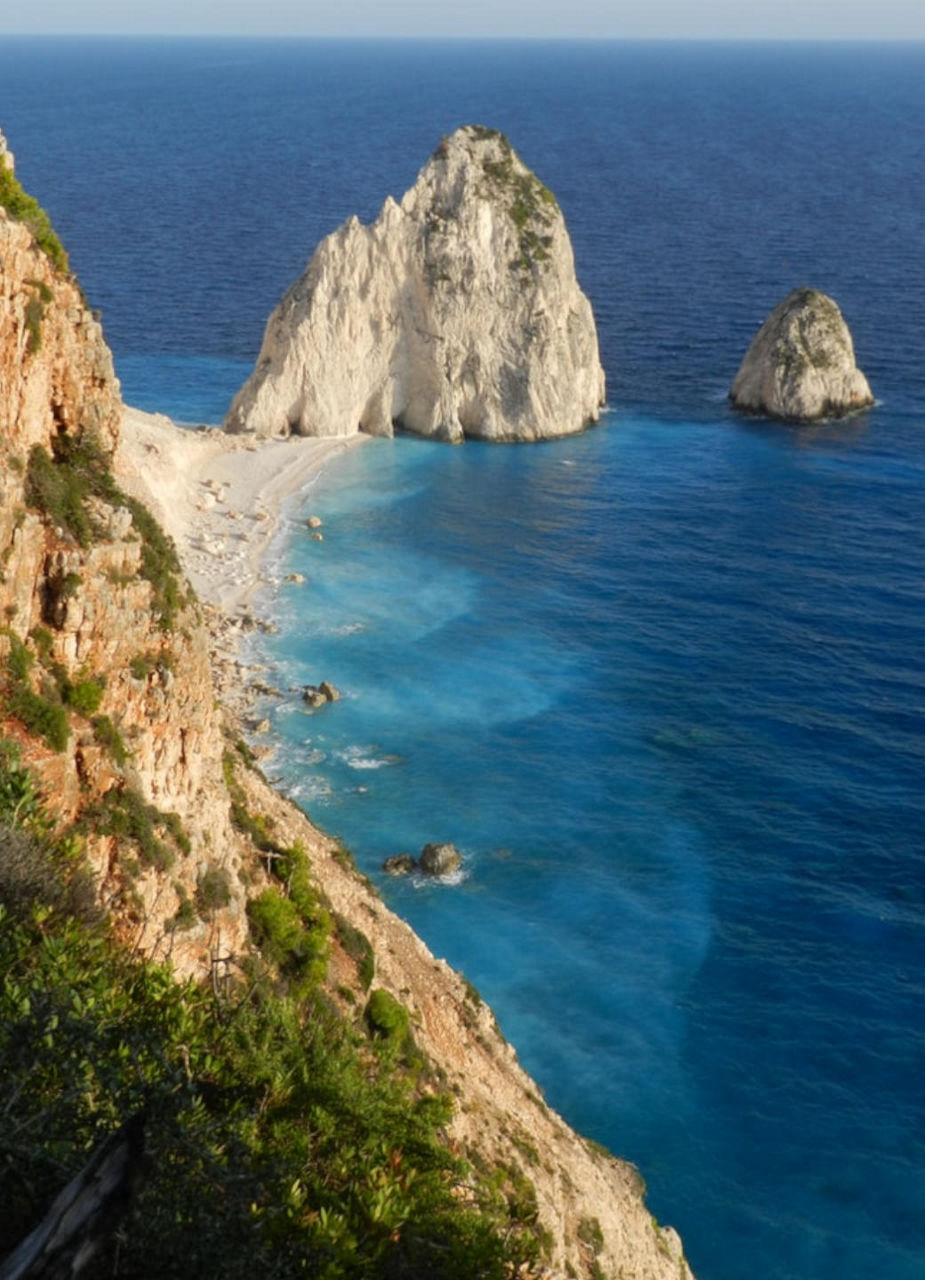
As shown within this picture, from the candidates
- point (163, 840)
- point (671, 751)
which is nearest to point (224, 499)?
point (671, 751)

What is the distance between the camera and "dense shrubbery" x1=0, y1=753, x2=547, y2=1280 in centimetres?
1498

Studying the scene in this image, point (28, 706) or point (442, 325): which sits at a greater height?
point (28, 706)

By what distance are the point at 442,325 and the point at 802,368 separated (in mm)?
30255

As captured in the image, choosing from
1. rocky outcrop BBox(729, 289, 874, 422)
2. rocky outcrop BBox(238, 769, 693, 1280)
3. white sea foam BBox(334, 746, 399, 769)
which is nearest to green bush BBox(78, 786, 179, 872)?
rocky outcrop BBox(238, 769, 693, 1280)

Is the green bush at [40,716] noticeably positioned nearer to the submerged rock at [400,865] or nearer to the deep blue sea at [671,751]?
the deep blue sea at [671,751]

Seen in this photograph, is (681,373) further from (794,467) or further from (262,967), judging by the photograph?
(262,967)

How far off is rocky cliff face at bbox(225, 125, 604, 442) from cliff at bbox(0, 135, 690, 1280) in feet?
240

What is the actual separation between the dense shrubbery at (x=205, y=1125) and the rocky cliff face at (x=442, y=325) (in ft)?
271

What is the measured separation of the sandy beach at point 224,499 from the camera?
7244 centimetres

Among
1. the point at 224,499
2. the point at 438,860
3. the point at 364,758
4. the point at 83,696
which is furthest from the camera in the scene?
the point at 224,499

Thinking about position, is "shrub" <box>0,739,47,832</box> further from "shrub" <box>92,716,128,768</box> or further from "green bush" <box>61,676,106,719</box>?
"shrub" <box>92,716,128,768</box>

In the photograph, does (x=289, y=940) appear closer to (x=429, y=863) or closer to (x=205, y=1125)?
(x=205, y=1125)

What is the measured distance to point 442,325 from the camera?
341 feet

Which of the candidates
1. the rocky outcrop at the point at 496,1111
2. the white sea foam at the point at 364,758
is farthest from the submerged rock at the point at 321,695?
the rocky outcrop at the point at 496,1111
